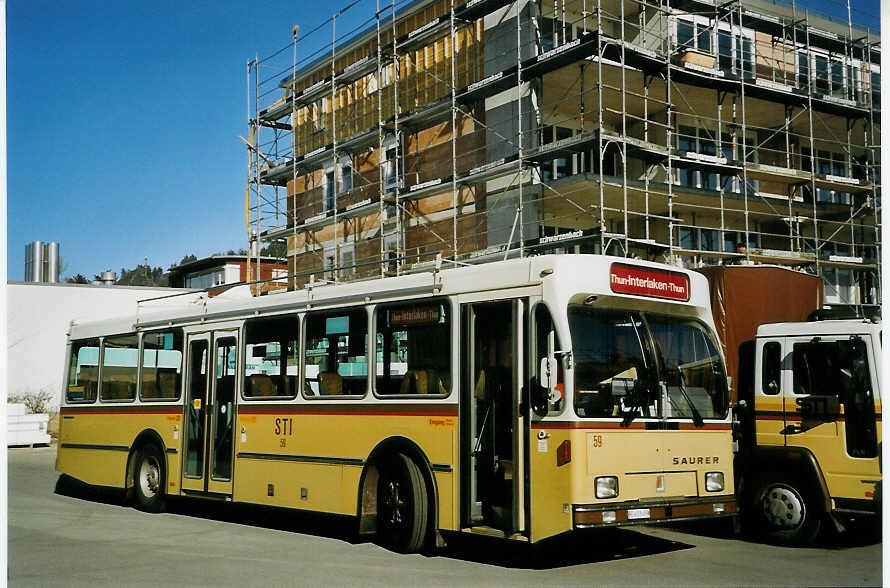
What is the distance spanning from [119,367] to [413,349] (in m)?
6.36

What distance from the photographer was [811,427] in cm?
1020

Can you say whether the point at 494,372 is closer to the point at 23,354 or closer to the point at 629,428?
the point at 629,428

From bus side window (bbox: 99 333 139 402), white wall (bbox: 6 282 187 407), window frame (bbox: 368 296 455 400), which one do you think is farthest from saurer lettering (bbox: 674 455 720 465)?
white wall (bbox: 6 282 187 407)

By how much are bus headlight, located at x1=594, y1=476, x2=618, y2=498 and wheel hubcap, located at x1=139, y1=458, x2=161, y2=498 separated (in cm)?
725

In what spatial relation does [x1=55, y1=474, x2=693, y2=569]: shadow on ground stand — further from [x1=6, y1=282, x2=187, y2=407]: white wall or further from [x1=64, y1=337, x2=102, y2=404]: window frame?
[x1=6, y1=282, x2=187, y2=407]: white wall

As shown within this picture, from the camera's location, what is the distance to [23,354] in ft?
104

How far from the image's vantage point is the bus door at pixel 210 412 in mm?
12625

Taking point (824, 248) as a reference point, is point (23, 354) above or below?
below

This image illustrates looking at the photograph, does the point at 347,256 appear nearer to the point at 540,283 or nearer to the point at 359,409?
the point at 359,409

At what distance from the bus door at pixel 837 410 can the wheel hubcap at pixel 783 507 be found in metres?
0.41

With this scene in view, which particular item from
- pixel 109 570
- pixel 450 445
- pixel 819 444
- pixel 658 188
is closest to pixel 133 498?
pixel 109 570

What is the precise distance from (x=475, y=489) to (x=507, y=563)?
28.1 inches

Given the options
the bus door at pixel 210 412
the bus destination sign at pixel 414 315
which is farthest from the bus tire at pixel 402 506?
the bus door at pixel 210 412

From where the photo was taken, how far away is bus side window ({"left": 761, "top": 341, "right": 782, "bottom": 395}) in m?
10.6
